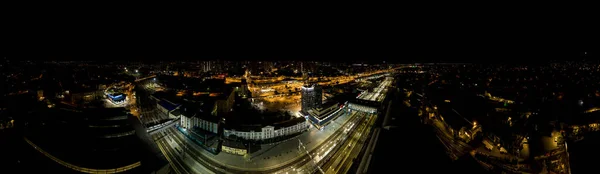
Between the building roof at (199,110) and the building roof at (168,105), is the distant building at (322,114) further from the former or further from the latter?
the building roof at (168,105)

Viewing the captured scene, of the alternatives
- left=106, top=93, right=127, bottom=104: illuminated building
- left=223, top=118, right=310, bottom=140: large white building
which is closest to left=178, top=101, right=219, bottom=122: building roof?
left=223, top=118, right=310, bottom=140: large white building

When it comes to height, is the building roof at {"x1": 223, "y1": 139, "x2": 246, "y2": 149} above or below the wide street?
above

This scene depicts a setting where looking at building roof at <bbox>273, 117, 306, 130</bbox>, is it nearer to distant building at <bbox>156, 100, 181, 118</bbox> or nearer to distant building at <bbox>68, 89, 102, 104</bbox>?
distant building at <bbox>156, 100, 181, 118</bbox>

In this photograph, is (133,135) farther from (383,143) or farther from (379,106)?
(379,106)

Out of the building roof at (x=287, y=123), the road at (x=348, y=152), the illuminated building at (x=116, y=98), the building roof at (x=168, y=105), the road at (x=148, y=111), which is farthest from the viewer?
the illuminated building at (x=116, y=98)

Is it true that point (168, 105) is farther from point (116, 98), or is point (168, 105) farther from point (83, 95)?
point (83, 95)

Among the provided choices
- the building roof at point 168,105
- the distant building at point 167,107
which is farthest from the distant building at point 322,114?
the building roof at point 168,105

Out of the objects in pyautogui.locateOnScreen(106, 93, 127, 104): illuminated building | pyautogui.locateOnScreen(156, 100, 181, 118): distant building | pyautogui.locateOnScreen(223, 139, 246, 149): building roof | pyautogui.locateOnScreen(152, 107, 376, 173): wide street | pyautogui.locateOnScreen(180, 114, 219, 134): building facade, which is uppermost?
pyautogui.locateOnScreen(106, 93, 127, 104): illuminated building

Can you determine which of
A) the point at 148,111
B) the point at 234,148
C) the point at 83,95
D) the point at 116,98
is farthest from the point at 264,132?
the point at 83,95

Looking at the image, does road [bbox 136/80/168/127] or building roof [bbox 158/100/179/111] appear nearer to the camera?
road [bbox 136/80/168/127]
